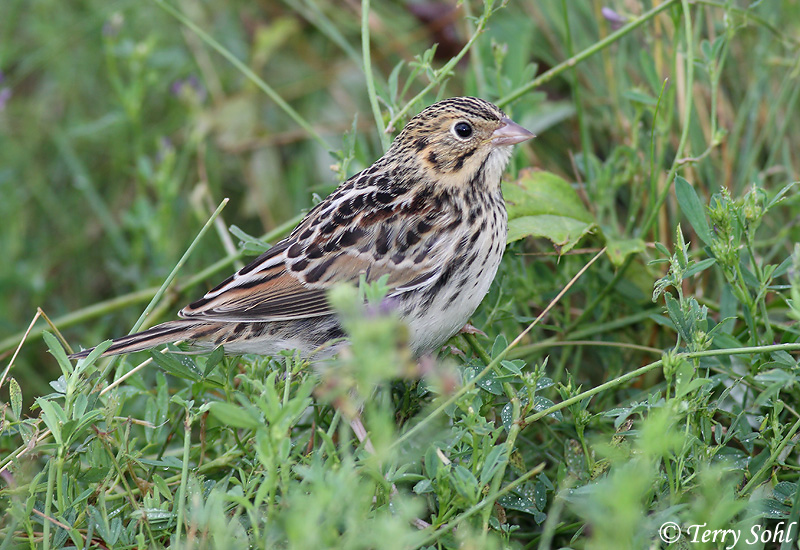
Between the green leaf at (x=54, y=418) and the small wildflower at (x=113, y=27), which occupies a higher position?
the small wildflower at (x=113, y=27)

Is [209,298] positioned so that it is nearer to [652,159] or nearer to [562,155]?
[652,159]

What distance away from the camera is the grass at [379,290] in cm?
205

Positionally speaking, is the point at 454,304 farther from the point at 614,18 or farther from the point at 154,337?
the point at 614,18

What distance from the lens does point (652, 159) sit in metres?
3.11

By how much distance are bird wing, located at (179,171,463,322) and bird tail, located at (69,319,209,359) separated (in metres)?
0.05

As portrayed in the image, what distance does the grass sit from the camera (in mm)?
2051

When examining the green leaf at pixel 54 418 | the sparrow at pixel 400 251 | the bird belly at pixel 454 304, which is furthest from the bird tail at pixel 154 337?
the bird belly at pixel 454 304

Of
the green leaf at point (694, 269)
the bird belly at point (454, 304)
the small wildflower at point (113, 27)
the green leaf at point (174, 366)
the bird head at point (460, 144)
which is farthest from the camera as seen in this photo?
the small wildflower at point (113, 27)

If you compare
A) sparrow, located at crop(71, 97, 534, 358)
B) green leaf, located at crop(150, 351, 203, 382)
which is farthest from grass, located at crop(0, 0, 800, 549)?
sparrow, located at crop(71, 97, 534, 358)

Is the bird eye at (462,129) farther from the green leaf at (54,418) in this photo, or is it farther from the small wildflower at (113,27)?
the small wildflower at (113,27)

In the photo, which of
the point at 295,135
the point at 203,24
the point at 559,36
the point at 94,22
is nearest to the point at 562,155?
the point at 559,36

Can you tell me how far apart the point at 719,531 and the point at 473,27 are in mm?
2757

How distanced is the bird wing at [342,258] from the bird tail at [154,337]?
5cm

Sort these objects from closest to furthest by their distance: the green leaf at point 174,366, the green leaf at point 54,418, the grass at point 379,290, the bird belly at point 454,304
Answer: the grass at point 379,290
the green leaf at point 54,418
the green leaf at point 174,366
the bird belly at point 454,304
